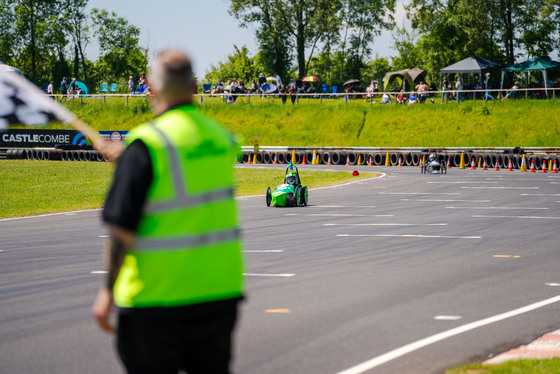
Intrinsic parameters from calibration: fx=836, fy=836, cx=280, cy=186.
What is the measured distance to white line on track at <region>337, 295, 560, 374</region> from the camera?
5.96m

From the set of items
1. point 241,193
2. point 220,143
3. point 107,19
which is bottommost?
point 241,193

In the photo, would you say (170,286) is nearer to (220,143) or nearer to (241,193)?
(220,143)

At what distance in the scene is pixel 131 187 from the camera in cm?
332

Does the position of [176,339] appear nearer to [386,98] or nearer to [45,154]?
[45,154]

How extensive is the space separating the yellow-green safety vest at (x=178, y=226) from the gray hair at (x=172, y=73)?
82mm

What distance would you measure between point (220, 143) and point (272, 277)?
6.36m

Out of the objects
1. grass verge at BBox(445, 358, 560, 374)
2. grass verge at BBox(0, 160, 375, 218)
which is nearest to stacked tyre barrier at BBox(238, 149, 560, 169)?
grass verge at BBox(0, 160, 375, 218)

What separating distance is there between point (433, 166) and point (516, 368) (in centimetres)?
2861

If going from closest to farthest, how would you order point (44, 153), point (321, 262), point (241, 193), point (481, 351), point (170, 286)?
1. point (170, 286)
2. point (481, 351)
3. point (321, 262)
4. point (241, 193)
5. point (44, 153)

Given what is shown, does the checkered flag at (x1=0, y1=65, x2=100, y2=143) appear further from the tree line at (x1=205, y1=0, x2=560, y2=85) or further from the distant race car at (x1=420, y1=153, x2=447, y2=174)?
the tree line at (x1=205, y1=0, x2=560, y2=85)

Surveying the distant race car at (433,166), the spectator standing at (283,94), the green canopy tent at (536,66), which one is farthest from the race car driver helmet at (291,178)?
the spectator standing at (283,94)

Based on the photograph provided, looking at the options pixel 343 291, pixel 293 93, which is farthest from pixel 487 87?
pixel 343 291

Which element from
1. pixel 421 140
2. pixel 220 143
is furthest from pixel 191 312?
pixel 421 140

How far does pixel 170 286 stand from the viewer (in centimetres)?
336
